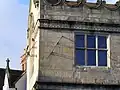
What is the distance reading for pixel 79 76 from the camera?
Result: 23.2 metres

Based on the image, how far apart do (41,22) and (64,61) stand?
2.63 metres

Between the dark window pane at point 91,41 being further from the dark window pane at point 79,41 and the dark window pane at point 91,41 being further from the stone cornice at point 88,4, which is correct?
the stone cornice at point 88,4

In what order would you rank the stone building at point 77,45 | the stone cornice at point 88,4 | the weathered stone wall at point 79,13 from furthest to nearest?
1. the stone cornice at point 88,4
2. the weathered stone wall at point 79,13
3. the stone building at point 77,45

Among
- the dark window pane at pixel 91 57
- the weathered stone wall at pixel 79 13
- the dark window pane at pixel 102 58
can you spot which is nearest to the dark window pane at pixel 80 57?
the dark window pane at pixel 91 57

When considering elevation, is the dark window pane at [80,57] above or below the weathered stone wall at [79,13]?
below

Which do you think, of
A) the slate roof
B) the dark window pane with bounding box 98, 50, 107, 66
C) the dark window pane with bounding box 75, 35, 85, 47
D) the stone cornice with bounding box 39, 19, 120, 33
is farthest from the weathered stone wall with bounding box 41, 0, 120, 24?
the slate roof

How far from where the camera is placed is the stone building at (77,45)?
23.0 meters

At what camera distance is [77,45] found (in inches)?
934

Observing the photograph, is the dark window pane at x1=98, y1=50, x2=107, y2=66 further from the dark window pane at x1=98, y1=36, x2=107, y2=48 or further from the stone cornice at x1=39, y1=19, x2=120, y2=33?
the stone cornice at x1=39, y1=19, x2=120, y2=33

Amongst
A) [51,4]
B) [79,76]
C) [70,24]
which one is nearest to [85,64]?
[79,76]

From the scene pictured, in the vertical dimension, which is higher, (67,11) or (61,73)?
(67,11)

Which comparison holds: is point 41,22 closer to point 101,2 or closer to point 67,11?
point 67,11

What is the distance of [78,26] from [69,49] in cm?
148

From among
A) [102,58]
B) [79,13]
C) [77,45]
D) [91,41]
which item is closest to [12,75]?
[77,45]
